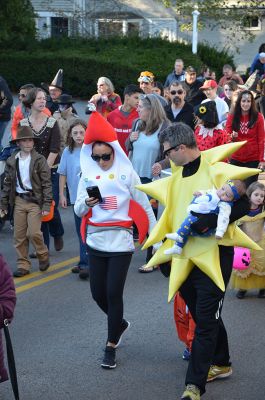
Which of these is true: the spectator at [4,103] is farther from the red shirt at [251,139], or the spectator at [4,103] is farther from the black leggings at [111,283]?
the black leggings at [111,283]

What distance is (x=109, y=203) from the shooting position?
22.6ft

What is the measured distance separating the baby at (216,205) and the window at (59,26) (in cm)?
3306

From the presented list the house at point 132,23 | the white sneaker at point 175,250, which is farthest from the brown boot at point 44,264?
the house at point 132,23

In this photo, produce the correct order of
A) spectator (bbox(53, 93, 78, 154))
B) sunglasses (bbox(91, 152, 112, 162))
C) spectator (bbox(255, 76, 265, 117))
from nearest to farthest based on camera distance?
1. sunglasses (bbox(91, 152, 112, 162))
2. spectator (bbox(53, 93, 78, 154))
3. spectator (bbox(255, 76, 265, 117))

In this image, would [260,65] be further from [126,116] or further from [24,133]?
[24,133]

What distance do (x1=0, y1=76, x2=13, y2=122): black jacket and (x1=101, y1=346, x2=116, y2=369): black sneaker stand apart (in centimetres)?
915

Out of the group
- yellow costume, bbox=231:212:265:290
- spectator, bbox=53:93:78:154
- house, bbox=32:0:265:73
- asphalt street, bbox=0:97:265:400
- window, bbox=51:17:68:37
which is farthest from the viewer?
window, bbox=51:17:68:37

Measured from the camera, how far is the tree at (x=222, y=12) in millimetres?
35312

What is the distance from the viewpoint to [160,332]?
7.66m

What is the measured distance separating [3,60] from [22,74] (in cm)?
81

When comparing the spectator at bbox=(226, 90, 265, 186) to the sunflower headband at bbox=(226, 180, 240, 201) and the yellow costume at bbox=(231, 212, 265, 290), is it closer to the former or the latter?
the yellow costume at bbox=(231, 212, 265, 290)

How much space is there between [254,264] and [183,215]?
2.72 m

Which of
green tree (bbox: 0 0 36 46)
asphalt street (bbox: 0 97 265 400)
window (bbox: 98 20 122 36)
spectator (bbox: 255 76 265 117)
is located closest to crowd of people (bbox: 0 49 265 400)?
asphalt street (bbox: 0 97 265 400)

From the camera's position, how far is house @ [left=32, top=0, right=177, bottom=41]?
3672 centimetres
